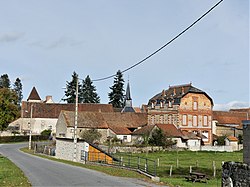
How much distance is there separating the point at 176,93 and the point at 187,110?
12.1 feet

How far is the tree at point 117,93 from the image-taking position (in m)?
100

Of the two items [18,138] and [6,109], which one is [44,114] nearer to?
[6,109]

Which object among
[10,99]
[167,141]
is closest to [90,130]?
[167,141]

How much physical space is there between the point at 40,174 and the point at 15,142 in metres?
54.4

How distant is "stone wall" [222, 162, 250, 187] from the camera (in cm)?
1191

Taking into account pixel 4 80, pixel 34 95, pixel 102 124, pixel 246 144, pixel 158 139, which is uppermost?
pixel 4 80

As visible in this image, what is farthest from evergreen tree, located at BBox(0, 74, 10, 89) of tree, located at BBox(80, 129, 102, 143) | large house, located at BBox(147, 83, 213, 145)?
tree, located at BBox(80, 129, 102, 143)

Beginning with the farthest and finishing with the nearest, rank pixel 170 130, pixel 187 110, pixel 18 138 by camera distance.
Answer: pixel 18 138
pixel 187 110
pixel 170 130

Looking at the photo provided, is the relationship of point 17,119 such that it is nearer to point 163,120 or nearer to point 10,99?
point 10,99

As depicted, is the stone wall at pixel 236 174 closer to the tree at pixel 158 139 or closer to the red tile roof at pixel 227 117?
the tree at pixel 158 139

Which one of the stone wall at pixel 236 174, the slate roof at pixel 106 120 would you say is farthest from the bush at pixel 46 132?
the stone wall at pixel 236 174

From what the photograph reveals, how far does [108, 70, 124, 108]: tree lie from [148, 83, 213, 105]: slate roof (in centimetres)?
2460

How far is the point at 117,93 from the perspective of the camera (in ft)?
328

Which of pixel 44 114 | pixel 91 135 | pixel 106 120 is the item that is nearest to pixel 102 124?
pixel 106 120
